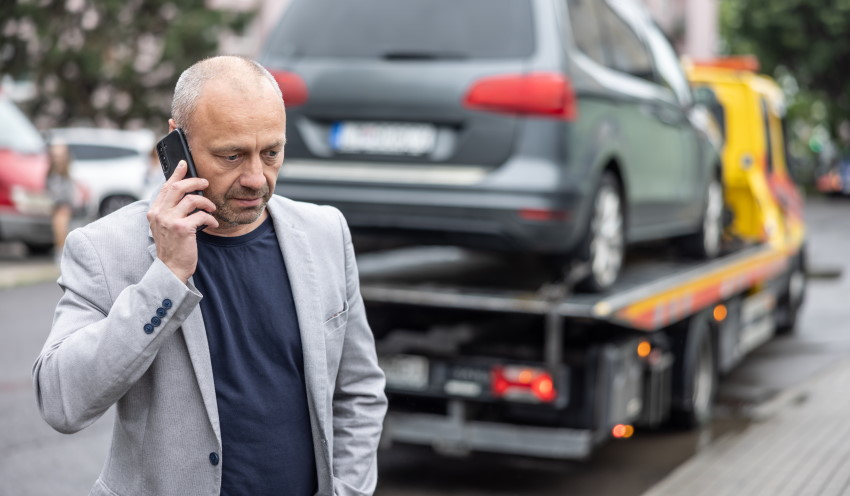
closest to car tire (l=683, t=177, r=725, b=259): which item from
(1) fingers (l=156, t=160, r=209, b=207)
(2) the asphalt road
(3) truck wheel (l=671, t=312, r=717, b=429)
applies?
(3) truck wheel (l=671, t=312, r=717, b=429)

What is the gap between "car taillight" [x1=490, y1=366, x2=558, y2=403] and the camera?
5.68 m

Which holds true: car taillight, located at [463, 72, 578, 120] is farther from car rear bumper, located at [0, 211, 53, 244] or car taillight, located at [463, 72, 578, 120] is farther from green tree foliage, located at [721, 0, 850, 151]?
green tree foliage, located at [721, 0, 850, 151]

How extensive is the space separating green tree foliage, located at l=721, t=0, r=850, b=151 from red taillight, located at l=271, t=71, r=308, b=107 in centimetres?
4230

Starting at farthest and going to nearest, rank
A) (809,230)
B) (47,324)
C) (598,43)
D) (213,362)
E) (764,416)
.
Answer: (809,230) → (47,324) → (764,416) → (598,43) → (213,362)

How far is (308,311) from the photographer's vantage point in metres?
2.49

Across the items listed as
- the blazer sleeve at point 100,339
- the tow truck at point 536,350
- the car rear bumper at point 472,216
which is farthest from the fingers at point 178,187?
the car rear bumper at point 472,216

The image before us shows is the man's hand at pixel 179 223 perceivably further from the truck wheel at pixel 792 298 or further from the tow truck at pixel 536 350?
the truck wheel at pixel 792 298

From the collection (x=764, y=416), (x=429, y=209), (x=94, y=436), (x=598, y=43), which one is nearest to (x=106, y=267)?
(x=429, y=209)

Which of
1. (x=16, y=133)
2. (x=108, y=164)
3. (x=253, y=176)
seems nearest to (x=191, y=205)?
(x=253, y=176)

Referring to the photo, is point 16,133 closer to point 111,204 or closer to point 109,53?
point 109,53

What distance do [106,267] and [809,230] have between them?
26852 mm

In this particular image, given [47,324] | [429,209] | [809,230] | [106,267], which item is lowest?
[809,230]

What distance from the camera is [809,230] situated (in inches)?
1089

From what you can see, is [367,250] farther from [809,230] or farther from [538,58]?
[809,230]
